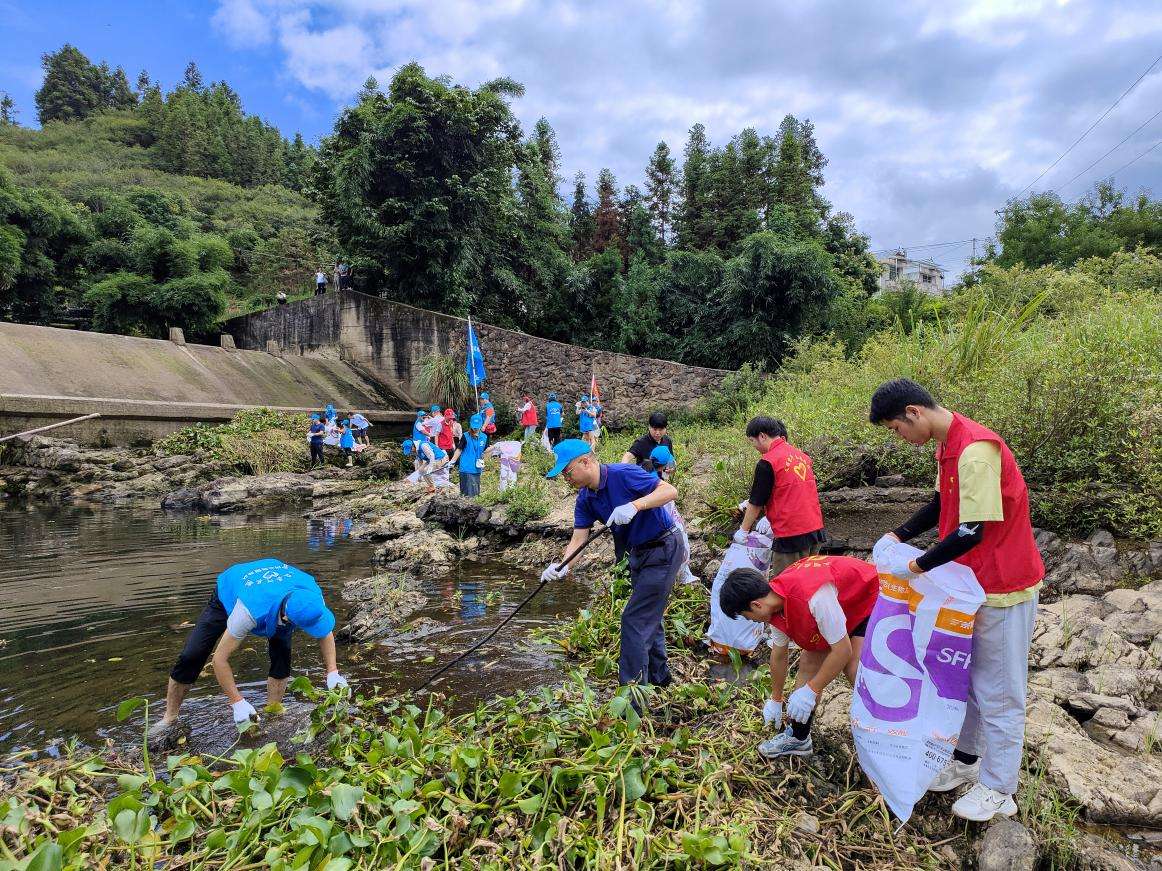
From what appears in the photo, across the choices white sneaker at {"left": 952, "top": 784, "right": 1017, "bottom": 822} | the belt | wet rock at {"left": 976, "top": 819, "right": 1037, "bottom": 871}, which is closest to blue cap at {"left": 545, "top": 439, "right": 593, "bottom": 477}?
the belt

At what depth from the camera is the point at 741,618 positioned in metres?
4.50

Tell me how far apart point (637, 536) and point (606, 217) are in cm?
2576

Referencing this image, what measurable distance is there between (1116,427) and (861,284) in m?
21.1

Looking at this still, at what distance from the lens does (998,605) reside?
271 centimetres

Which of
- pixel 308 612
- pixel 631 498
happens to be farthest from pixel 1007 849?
pixel 308 612

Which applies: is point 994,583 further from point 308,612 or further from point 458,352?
point 458,352

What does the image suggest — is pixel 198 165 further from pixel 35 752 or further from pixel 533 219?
pixel 35 752

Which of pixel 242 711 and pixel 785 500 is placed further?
pixel 785 500

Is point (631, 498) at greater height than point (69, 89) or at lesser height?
lesser

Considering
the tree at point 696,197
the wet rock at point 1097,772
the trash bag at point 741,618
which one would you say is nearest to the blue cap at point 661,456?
the trash bag at point 741,618

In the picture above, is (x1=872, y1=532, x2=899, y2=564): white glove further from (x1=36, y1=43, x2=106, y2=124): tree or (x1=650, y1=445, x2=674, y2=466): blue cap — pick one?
(x1=36, y1=43, x2=106, y2=124): tree

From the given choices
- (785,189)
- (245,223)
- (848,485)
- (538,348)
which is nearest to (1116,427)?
(848,485)

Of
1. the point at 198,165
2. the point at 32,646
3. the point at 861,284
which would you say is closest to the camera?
the point at 32,646

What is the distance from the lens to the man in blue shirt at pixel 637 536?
3.99 meters
